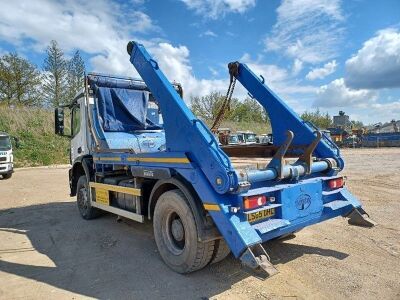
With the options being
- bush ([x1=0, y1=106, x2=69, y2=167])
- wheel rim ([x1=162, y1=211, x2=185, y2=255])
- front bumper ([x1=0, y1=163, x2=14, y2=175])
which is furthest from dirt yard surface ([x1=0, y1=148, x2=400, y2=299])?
bush ([x1=0, y1=106, x2=69, y2=167])

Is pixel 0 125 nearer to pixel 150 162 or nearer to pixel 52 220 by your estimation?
pixel 52 220

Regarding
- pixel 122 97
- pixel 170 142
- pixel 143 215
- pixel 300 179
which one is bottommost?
pixel 143 215

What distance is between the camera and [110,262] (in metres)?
4.79

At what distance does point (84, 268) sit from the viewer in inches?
181

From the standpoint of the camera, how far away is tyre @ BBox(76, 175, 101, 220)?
7.29 meters

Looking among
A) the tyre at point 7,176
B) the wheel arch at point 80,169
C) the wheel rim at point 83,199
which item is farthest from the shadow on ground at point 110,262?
the tyre at point 7,176

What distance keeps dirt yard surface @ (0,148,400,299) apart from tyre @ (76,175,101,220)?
19 cm

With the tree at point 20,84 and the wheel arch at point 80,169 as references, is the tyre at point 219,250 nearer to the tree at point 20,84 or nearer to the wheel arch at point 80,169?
the wheel arch at point 80,169

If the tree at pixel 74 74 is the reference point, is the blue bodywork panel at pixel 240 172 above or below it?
below

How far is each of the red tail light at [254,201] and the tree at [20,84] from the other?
121 feet

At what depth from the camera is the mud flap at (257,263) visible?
10.9ft

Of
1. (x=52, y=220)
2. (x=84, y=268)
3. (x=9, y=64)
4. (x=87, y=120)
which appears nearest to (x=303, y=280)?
(x=84, y=268)

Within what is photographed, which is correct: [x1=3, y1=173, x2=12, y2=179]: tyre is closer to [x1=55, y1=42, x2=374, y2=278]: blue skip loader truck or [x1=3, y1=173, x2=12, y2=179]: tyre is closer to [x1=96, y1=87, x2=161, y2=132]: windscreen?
[x1=96, y1=87, x2=161, y2=132]: windscreen

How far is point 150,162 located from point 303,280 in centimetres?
238
